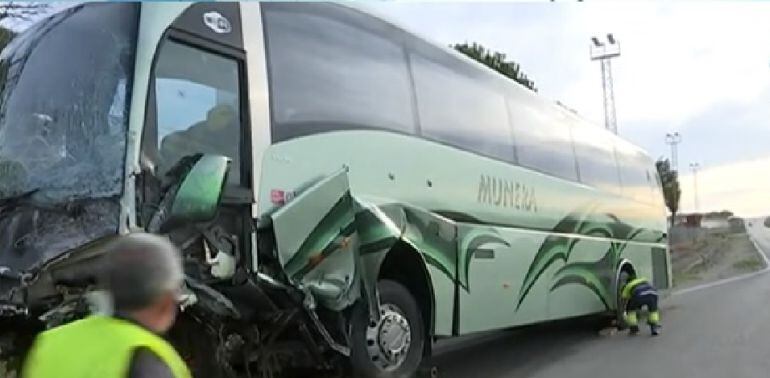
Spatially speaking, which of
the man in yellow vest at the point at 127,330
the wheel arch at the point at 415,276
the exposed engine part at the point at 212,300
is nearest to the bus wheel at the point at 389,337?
the wheel arch at the point at 415,276

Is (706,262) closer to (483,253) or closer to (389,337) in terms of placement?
(483,253)

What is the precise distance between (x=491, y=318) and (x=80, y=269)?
5.37 metres

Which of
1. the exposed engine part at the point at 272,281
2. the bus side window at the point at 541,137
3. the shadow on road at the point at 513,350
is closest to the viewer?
the exposed engine part at the point at 272,281

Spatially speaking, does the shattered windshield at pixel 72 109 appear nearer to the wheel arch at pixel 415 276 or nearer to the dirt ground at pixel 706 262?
the wheel arch at pixel 415 276

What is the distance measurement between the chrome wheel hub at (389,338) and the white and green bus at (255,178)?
0.06 feet

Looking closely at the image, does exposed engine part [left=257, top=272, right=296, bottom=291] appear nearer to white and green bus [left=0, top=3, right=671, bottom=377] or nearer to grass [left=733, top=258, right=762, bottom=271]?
white and green bus [left=0, top=3, right=671, bottom=377]

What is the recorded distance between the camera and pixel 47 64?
20.5 feet

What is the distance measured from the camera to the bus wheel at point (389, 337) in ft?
23.4

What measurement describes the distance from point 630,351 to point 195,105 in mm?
7744

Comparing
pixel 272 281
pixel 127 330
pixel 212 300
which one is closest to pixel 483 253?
pixel 272 281

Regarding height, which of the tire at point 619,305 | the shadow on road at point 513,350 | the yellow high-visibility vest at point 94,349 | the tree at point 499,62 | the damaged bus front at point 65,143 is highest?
the tree at point 499,62

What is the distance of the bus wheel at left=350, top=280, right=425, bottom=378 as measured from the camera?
7.12 m

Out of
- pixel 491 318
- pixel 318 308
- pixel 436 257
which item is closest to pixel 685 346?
pixel 491 318

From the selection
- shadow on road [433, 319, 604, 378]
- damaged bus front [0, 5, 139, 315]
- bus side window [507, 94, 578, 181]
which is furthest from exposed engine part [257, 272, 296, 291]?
bus side window [507, 94, 578, 181]
